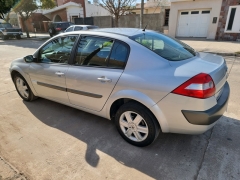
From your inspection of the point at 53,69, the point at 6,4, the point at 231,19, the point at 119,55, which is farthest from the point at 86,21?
the point at 119,55

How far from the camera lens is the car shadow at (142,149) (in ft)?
6.93

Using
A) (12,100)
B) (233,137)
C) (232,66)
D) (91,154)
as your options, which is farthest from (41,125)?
(232,66)

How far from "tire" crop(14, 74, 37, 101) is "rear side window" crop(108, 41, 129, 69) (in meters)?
2.29

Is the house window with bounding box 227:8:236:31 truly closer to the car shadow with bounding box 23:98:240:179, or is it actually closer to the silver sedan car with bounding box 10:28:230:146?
the silver sedan car with bounding box 10:28:230:146

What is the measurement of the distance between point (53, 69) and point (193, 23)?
14592 millimetres

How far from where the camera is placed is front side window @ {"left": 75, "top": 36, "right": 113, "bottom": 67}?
252cm

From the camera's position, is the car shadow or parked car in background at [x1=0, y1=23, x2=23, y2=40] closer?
the car shadow

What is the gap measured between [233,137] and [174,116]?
1.25 meters

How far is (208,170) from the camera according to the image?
2.05 meters

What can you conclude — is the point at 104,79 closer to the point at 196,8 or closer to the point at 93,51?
the point at 93,51

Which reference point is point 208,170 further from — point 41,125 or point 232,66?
point 232,66

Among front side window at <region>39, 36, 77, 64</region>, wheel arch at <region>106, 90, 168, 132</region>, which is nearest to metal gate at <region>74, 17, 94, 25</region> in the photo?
front side window at <region>39, 36, 77, 64</region>

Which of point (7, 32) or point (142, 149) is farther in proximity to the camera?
point (7, 32)

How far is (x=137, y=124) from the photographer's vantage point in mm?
2367
